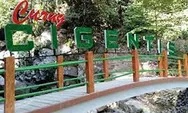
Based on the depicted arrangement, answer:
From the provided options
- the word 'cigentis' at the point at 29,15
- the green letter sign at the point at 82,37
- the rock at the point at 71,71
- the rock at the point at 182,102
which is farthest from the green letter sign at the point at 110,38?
the rock at the point at 71,71

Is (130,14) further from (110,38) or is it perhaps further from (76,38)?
(76,38)

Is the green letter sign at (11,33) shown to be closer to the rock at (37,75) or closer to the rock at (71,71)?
the rock at (37,75)

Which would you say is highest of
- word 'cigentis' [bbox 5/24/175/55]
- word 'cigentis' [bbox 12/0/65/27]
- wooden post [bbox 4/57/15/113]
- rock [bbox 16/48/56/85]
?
word 'cigentis' [bbox 12/0/65/27]

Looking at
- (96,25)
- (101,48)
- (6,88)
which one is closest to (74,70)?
(101,48)

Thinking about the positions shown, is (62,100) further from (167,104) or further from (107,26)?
(107,26)

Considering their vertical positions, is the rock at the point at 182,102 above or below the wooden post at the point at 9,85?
below

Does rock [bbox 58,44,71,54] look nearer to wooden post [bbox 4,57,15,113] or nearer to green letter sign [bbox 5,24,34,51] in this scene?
green letter sign [bbox 5,24,34,51]

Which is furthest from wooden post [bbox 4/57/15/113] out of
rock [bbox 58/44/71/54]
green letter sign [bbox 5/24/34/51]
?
rock [bbox 58/44/71/54]

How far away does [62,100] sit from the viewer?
21.0ft

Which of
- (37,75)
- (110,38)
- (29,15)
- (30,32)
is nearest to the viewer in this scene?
(30,32)

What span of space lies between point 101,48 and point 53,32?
9.52 meters

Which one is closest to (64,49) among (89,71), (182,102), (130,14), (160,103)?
(130,14)

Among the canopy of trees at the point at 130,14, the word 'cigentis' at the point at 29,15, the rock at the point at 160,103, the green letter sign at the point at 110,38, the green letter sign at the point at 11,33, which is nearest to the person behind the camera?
the green letter sign at the point at 11,33

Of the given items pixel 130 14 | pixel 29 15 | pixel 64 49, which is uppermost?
pixel 130 14
